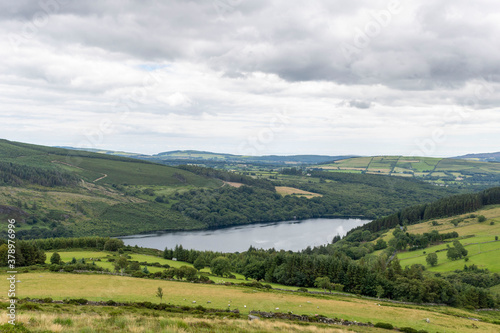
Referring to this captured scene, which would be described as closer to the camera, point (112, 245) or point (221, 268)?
point (221, 268)

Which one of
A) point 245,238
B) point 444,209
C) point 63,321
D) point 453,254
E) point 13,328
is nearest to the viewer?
point 13,328

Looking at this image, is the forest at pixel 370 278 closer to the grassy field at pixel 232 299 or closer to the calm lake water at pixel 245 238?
the grassy field at pixel 232 299

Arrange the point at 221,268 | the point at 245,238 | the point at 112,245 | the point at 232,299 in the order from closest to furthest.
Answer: the point at 232,299
the point at 221,268
the point at 112,245
the point at 245,238

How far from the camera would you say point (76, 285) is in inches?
1858

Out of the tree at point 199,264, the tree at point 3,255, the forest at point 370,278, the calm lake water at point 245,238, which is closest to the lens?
the forest at point 370,278

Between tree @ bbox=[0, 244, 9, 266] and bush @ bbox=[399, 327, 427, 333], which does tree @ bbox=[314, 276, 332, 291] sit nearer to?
bush @ bbox=[399, 327, 427, 333]

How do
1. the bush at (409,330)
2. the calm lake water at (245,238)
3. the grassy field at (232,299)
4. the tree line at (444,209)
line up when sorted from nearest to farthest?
1. the bush at (409,330)
2. the grassy field at (232,299)
3. the calm lake water at (245,238)
4. the tree line at (444,209)

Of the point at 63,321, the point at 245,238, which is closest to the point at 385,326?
the point at 63,321

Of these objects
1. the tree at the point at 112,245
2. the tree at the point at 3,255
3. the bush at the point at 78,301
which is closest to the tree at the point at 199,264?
the tree at the point at 112,245

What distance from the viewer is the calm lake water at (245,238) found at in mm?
145500

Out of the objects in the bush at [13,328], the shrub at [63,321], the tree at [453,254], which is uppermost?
the bush at [13,328]

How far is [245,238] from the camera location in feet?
540

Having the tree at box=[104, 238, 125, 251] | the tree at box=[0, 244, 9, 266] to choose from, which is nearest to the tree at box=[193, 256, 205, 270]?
the tree at box=[104, 238, 125, 251]

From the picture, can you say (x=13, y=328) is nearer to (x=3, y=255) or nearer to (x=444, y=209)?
(x=3, y=255)
